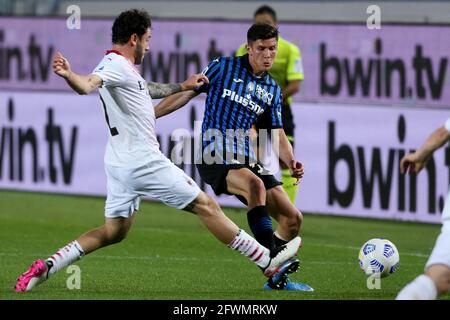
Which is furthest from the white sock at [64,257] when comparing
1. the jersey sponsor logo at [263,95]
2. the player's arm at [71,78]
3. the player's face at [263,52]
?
the player's face at [263,52]

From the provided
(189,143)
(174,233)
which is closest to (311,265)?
(174,233)

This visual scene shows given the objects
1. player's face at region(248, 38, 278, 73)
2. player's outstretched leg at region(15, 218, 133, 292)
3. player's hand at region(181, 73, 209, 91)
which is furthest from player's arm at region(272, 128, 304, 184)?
player's outstretched leg at region(15, 218, 133, 292)

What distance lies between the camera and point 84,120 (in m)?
16.4

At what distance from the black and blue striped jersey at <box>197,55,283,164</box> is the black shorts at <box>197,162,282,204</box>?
0.08 metres

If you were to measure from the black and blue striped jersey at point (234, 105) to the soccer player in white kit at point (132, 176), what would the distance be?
3.23ft

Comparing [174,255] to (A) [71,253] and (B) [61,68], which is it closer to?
(A) [71,253]

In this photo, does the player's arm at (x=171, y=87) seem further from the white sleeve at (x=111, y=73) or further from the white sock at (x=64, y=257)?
the white sock at (x=64, y=257)

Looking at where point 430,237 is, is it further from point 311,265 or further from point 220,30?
point 220,30

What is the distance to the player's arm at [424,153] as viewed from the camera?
6.82 meters

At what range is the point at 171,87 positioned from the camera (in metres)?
9.03

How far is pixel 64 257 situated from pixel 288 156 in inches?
81.1

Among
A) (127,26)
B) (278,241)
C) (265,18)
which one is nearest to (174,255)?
(278,241)

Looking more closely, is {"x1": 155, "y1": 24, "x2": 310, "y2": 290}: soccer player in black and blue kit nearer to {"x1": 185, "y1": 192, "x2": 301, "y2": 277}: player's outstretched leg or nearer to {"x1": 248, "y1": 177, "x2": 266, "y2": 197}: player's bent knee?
{"x1": 248, "y1": 177, "x2": 266, "y2": 197}: player's bent knee
